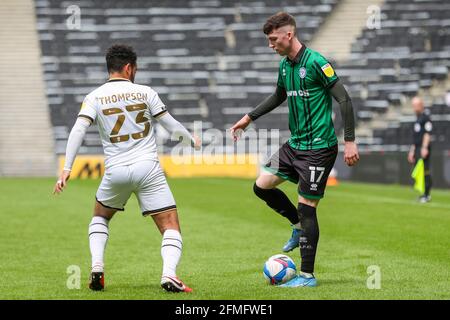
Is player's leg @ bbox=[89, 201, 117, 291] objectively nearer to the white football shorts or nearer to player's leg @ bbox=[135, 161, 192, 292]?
the white football shorts

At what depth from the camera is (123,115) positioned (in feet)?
21.7

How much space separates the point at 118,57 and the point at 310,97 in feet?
5.06

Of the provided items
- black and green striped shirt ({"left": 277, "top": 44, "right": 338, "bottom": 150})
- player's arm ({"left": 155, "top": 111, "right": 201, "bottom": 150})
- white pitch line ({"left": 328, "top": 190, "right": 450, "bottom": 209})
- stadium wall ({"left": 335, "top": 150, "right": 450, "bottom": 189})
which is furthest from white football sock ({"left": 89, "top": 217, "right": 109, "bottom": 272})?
stadium wall ({"left": 335, "top": 150, "right": 450, "bottom": 189})

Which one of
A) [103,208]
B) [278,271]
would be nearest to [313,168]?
[278,271]

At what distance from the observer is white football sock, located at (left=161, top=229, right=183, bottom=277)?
21.6 feet

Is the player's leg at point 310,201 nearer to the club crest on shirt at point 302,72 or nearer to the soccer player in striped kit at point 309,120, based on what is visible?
the soccer player in striped kit at point 309,120

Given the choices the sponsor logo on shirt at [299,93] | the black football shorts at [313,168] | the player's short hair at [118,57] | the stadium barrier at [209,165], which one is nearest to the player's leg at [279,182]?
the black football shorts at [313,168]

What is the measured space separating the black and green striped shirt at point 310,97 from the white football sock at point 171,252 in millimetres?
1282

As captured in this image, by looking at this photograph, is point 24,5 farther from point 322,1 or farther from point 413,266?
point 413,266

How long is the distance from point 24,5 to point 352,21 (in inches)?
564

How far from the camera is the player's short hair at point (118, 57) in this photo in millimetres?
6668

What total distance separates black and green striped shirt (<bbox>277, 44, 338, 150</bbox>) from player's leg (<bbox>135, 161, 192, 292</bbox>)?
1206 mm

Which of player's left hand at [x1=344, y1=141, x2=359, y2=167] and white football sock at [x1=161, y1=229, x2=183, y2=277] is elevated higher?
player's left hand at [x1=344, y1=141, x2=359, y2=167]

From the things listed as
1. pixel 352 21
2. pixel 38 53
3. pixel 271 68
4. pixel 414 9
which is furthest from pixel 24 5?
pixel 414 9
